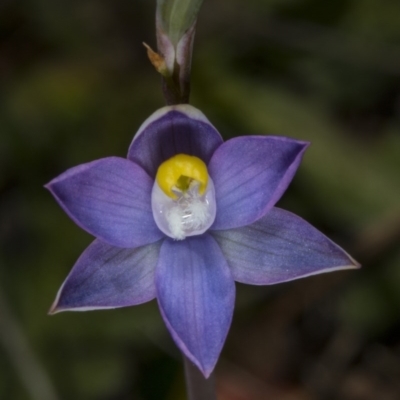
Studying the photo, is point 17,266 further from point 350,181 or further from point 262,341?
point 350,181

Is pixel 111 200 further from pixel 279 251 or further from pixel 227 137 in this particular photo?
pixel 227 137

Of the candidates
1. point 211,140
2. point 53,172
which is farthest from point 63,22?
point 211,140

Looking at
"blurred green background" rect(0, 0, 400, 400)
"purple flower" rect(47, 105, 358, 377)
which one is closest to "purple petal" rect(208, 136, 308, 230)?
"purple flower" rect(47, 105, 358, 377)

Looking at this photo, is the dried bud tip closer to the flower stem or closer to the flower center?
the flower center

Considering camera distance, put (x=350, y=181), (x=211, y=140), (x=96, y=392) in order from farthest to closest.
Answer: (x=350, y=181) → (x=96, y=392) → (x=211, y=140)

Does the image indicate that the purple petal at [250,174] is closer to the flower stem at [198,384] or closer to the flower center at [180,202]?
the flower center at [180,202]

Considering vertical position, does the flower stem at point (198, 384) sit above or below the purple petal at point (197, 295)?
below

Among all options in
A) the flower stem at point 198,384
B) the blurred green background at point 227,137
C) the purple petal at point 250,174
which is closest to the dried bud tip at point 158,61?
the purple petal at point 250,174
